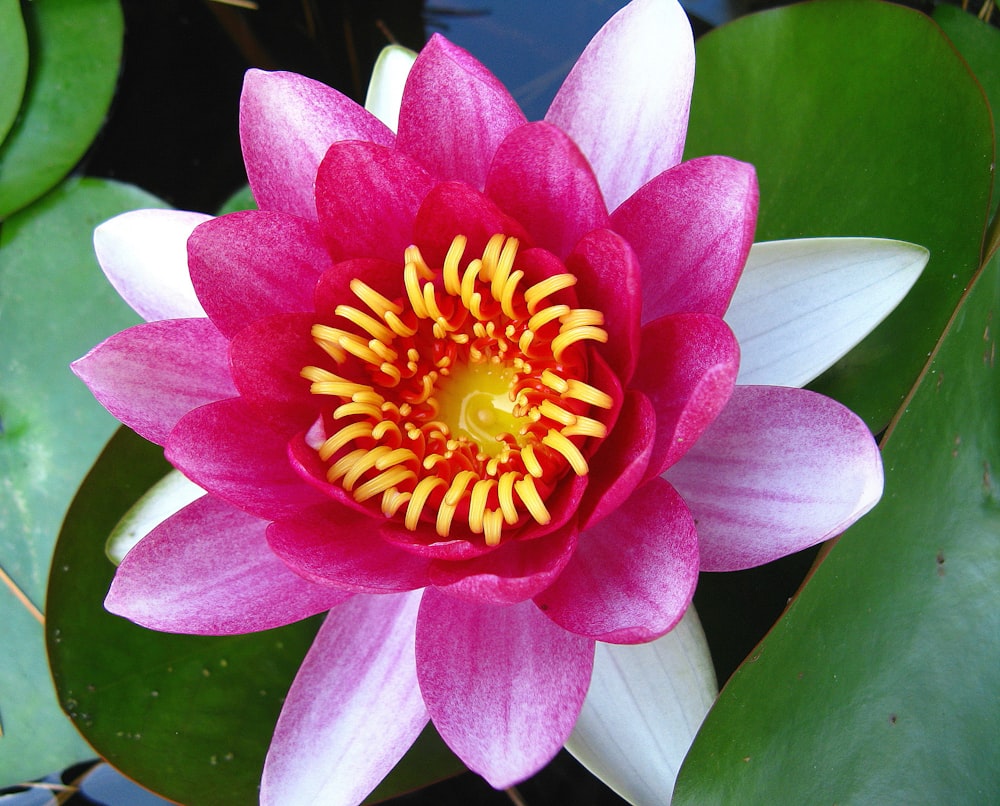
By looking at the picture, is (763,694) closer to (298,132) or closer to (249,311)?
(249,311)

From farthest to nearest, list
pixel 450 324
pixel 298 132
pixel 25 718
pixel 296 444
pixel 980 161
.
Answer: pixel 25 718 < pixel 980 161 < pixel 450 324 < pixel 298 132 < pixel 296 444

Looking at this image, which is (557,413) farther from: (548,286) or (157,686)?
(157,686)

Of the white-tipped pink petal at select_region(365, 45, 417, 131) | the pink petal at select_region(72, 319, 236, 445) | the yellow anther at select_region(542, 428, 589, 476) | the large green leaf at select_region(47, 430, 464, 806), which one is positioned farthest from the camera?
the large green leaf at select_region(47, 430, 464, 806)

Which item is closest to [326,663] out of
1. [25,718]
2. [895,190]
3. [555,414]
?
[555,414]

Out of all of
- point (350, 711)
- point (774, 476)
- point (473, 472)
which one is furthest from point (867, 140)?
point (350, 711)

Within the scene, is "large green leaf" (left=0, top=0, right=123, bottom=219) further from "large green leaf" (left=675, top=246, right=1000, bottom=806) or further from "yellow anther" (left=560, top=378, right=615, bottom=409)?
"large green leaf" (left=675, top=246, right=1000, bottom=806)

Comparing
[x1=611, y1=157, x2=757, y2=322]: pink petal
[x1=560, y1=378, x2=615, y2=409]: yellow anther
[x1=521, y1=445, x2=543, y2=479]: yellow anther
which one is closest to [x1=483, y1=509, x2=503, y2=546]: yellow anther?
[x1=521, y1=445, x2=543, y2=479]: yellow anther
